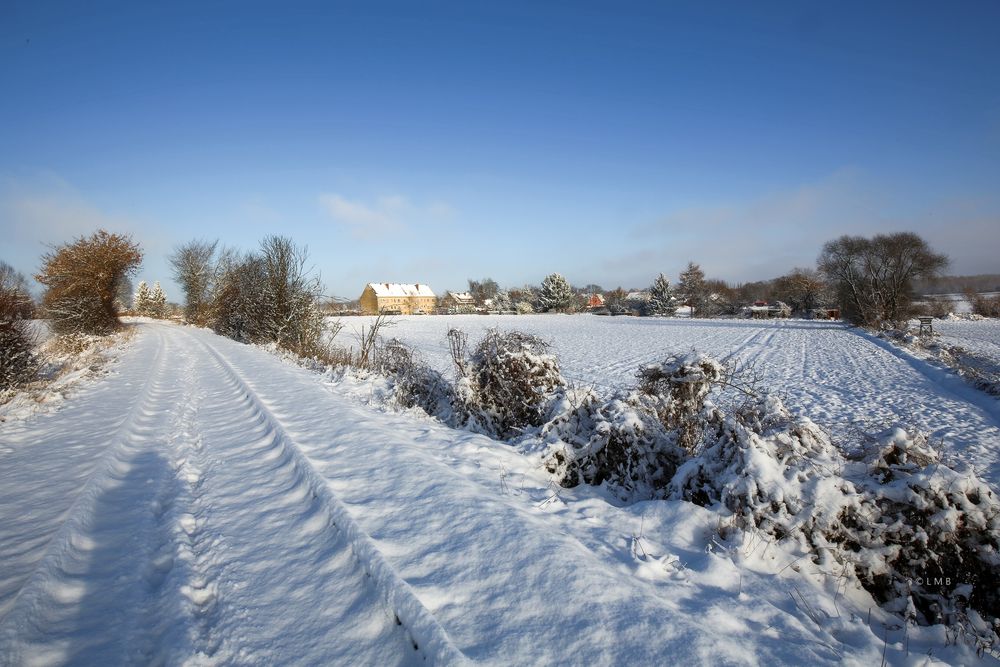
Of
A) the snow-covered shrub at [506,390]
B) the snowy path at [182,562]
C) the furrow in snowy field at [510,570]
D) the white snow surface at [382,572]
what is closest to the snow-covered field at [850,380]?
the snow-covered shrub at [506,390]

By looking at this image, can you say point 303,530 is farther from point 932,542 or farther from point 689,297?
point 689,297

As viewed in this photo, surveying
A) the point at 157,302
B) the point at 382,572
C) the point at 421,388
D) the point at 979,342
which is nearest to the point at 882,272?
the point at 979,342

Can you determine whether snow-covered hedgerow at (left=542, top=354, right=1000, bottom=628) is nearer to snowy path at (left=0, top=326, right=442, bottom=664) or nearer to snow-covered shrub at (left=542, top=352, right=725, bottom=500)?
snow-covered shrub at (left=542, top=352, right=725, bottom=500)

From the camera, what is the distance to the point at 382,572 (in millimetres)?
2693

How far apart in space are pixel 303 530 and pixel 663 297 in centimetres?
6455

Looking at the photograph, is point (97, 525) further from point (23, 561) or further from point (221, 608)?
point (221, 608)

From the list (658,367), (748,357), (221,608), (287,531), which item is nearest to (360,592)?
(221,608)

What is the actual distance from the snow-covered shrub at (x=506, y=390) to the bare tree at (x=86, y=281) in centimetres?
2835

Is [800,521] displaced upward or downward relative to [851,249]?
downward

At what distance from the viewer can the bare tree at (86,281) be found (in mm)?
23750

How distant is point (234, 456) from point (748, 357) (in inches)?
838

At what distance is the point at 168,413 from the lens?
24.9 ft

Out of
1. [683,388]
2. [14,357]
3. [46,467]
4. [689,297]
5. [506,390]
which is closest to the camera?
[46,467]

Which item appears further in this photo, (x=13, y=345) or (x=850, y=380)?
(x=850, y=380)
